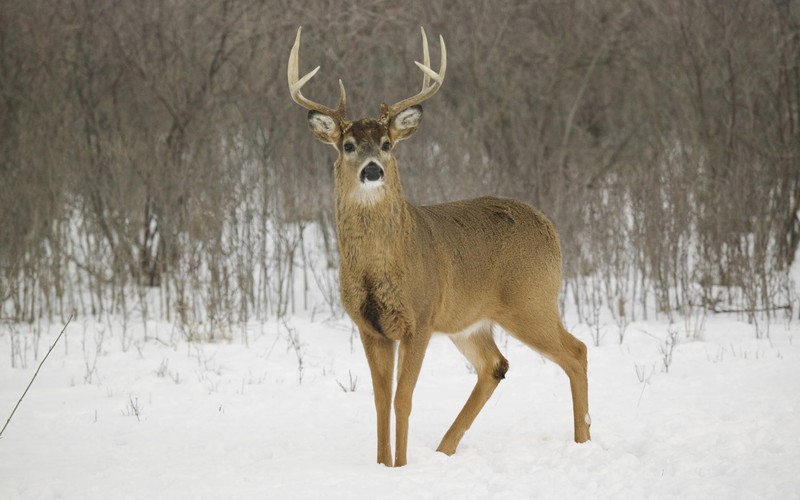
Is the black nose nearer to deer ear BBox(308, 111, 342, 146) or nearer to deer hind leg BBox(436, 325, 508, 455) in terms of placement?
deer ear BBox(308, 111, 342, 146)

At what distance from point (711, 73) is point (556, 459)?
9347 millimetres

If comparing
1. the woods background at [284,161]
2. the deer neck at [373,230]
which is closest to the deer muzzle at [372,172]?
the deer neck at [373,230]

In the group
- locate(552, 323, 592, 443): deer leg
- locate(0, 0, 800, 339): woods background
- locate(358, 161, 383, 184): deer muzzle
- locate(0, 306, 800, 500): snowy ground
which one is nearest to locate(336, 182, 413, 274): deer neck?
locate(358, 161, 383, 184): deer muzzle

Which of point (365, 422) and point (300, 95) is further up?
point (300, 95)

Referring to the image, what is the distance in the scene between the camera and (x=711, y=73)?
42.5 ft

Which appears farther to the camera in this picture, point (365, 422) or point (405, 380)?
point (365, 422)

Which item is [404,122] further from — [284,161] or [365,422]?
[284,161]

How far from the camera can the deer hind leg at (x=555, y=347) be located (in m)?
5.73

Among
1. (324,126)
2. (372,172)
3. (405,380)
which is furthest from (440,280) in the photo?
(324,126)

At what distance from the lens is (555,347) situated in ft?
19.0

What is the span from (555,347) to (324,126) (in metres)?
2.08

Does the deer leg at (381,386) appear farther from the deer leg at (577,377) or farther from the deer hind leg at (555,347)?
the deer leg at (577,377)

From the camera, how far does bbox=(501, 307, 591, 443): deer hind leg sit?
5.73 m

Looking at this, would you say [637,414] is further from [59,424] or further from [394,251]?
[59,424]
